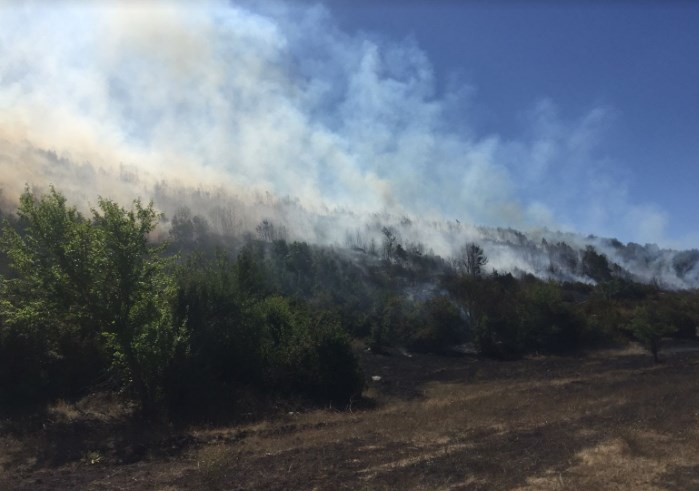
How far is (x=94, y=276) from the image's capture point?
→ 16906mm

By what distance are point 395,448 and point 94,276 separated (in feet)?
38.2

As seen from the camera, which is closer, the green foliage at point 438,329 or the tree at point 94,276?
the tree at point 94,276

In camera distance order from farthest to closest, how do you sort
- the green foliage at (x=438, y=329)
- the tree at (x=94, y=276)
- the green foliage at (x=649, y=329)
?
the green foliage at (x=438, y=329), the green foliage at (x=649, y=329), the tree at (x=94, y=276)

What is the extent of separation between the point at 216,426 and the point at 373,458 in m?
7.82

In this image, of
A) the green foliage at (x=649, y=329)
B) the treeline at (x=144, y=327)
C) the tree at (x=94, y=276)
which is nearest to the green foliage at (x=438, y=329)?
the green foliage at (x=649, y=329)

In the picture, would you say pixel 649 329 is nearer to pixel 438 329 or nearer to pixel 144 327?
pixel 438 329

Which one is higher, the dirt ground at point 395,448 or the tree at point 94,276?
the tree at point 94,276

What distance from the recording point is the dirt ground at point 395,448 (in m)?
10.2

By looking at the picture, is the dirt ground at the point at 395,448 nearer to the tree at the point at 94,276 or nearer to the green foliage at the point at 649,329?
the tree at the point at 94,276

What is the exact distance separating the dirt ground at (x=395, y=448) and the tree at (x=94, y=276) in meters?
2.75

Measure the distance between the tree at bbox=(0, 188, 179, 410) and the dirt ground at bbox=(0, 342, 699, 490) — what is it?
2753mm

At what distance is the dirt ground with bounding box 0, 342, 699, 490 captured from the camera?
1022 cm

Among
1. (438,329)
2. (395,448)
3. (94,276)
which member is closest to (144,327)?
(94,276)

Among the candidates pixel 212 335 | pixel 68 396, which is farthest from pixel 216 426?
pixel 68 396
